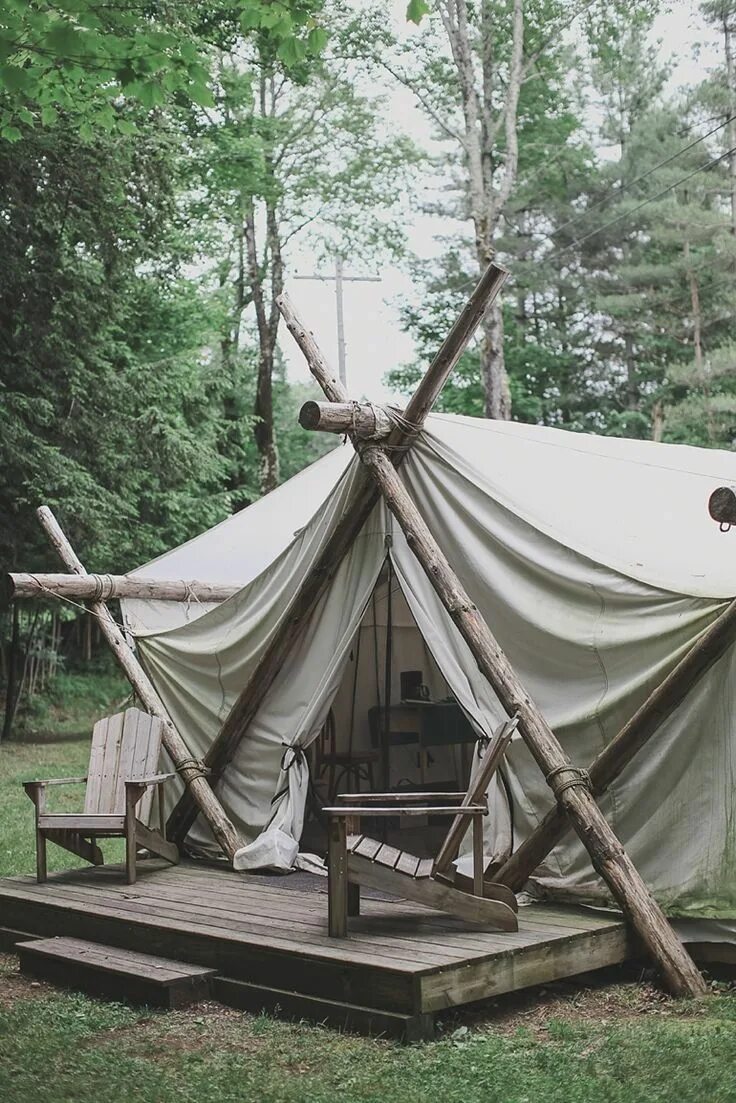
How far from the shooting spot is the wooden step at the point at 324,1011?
163 inches

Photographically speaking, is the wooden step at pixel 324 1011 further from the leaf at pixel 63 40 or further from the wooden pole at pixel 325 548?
the leaf at pixel 63 40

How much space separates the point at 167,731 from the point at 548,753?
9.34 feet

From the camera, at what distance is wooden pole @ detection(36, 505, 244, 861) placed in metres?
6.71

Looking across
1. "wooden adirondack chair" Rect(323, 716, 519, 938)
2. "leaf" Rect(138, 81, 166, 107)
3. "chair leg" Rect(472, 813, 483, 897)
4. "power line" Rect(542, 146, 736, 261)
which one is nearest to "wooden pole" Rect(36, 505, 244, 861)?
"wooden adirondack chair" Rect(323, 716, 519, 938)

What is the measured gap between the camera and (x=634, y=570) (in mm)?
5219

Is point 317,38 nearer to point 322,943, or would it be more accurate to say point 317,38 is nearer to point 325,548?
point 325,548

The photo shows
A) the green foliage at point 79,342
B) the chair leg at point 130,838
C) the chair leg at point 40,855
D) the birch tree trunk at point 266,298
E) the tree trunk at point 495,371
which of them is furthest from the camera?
the birch tree trunk at point 266,298

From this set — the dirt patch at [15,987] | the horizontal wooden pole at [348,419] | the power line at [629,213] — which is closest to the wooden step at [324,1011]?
the dirt patch at [15,987]

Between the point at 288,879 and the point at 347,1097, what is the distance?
2561 millimetres

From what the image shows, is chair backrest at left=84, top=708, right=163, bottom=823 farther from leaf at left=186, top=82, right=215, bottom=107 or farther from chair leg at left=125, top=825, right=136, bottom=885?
leaf at left=186, top=82, right=215, bottom=107

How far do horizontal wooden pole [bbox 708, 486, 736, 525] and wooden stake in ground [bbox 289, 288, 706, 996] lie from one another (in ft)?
3.90

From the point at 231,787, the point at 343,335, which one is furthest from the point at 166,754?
the point at 343,335

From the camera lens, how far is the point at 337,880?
4754mm

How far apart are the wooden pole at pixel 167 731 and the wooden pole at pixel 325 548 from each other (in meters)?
0.13
